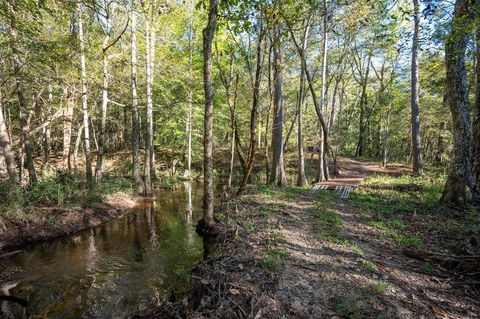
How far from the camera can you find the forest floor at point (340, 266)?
140 inches

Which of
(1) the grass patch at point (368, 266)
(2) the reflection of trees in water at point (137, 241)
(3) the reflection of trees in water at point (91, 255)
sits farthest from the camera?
(2) the reflection of trees in water at point (137, 241)

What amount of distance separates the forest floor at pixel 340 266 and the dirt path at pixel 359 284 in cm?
1

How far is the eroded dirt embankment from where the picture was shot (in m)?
7.83

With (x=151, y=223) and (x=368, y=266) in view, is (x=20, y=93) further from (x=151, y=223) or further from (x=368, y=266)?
(x=368, y=266)

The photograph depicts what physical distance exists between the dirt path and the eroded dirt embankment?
24.8 ft

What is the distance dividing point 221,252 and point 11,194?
7.29m

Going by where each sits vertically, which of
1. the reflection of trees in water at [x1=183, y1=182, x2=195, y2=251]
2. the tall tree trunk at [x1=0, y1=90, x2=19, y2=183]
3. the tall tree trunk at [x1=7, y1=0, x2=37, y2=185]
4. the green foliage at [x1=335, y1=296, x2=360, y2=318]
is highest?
the tall tree trunk at [x1=7, y1=0, x2=37, y2=185]

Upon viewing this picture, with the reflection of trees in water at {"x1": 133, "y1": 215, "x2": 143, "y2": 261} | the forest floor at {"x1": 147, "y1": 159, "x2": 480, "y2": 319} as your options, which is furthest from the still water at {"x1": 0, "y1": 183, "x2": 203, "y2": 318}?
the forest floor at {"x1": 147, "y1": 159, "x2": 480, "y2": 319}

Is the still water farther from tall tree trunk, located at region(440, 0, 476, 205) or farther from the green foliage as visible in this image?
tall tree trunk, located at region(440, 0, 476, 205)

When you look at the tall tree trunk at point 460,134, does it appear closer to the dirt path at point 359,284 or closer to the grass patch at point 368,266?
the dirt path at point 359,284

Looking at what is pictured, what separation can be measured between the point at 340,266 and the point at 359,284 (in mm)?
591

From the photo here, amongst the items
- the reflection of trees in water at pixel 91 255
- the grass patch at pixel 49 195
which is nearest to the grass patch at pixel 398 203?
the reflection of trees in water at pixel 91 255

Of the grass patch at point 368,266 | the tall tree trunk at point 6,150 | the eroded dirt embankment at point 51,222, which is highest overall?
the tall tree trunk at point 6,150

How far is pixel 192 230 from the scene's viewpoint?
30.9 ft
